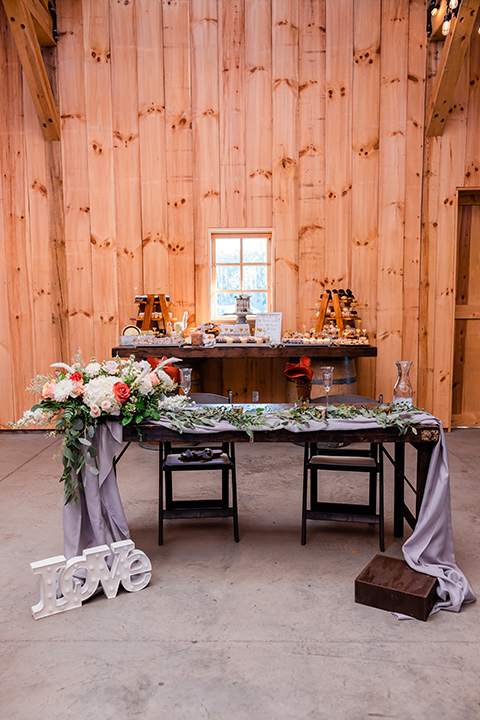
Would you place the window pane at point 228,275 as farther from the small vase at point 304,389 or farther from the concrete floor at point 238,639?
the concrete floor at point 238,639

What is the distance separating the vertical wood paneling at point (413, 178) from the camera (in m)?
5.32

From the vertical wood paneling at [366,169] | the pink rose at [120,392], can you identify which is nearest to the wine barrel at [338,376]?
the vertical wood paneling at [366,169]

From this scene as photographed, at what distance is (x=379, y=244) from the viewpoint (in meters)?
5.47

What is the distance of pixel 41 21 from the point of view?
16.4ft

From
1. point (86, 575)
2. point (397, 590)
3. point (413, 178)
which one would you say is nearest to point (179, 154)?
point (413, 178)

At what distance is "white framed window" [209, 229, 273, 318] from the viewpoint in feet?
18.3

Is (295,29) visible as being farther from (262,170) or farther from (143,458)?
(143,458)

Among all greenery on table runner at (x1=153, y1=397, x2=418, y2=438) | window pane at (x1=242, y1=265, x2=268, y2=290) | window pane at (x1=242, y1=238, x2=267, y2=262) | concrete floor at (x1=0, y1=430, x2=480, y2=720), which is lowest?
concrete floor at (x1=0, y1=430, x2=480, y2=720)

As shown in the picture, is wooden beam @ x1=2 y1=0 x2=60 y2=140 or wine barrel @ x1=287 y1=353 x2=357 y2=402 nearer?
wooden beam @ x1=2 y1=0 x2=60 y2=140

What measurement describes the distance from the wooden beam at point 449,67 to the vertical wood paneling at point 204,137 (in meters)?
2.12

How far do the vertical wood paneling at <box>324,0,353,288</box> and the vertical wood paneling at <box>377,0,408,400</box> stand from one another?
33 cm

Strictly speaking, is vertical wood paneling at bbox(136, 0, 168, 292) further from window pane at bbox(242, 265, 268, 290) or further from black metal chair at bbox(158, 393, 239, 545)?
black metal chair at bbox(158, 393, 239, 545)

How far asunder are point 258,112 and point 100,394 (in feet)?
13.3

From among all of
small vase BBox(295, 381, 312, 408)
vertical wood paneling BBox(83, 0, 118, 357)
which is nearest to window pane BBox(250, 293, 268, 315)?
small vase BBox(295, 381, 312, 408)
